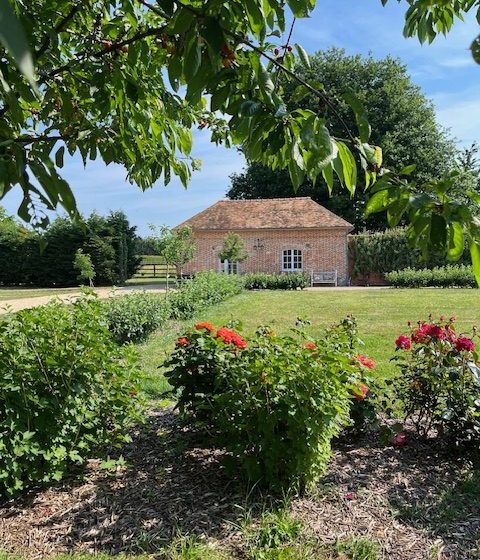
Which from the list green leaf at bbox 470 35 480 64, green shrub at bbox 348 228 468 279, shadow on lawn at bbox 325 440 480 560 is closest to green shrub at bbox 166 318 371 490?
shadow on lawn at bbox 325 440 480 560

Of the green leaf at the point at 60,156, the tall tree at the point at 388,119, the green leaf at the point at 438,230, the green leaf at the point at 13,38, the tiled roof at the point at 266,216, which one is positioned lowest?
the green leaf at the point at 438,230

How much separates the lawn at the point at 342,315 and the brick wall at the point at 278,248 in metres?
11.7

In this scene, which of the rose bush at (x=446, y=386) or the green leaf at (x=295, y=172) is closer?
the green leaf at (x=295, y=172)

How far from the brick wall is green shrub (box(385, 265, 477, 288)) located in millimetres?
4732

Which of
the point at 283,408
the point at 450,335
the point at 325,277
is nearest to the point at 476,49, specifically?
the point at 283,408

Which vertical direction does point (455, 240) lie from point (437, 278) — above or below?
above

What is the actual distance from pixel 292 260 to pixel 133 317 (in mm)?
20722

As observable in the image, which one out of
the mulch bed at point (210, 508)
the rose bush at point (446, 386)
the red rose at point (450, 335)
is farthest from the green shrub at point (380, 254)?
the mulch bed at point (210, 508)

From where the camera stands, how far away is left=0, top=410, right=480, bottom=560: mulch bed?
2484 millimetres

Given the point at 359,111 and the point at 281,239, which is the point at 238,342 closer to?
the point at 359,111

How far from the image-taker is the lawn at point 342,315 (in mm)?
7680

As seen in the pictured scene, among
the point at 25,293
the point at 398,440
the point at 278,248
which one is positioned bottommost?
the point at 398,440

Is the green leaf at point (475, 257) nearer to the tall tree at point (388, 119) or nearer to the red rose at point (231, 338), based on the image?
the red rose at point (231, 338)

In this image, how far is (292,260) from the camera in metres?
29.1
